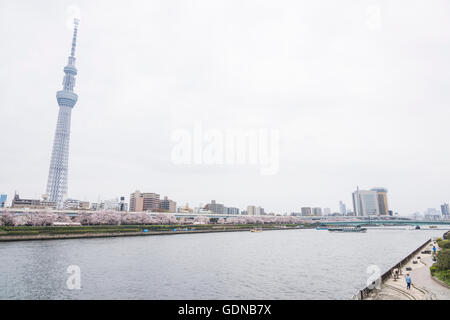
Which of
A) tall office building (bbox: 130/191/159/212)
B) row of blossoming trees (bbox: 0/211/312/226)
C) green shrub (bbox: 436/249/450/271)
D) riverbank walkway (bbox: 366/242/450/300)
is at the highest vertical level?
tall office building (bbox: 130/191/159/212)

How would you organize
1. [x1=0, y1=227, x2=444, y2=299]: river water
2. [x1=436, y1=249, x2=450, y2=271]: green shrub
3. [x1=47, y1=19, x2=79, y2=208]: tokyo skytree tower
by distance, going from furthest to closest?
1. [x1=47, y1=19, x2=79, y2=208]: tokyo skytree tower
2. [x1=436, y1=249, x2=450, y2=271]: green shrub
3. [x1=0, y1=227, x2=444, y2=299]: river water

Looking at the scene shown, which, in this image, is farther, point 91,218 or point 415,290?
point 91,218

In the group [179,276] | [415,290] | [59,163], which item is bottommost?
[179,276]

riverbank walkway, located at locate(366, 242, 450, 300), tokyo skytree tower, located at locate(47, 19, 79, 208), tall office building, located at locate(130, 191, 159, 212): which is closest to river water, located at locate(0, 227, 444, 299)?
riverbank walkway, located at locate(366, 242, 450, 300)

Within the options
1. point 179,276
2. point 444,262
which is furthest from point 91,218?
point 444,262

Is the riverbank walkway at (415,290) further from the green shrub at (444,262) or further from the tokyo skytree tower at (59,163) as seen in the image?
the tokyo skytree tower at (59,163)

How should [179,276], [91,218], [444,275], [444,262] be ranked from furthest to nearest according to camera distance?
1. [91,218]
2. [179,276]
3. [444,262]
4. [444,275]

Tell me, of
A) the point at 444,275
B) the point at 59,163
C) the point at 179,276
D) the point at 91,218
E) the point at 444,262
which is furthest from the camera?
the point at 59,163

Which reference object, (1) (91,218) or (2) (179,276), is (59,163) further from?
(2) (179,276)

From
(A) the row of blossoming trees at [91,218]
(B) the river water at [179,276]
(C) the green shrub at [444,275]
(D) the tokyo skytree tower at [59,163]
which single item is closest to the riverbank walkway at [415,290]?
(C) the green shrub at [444,275]

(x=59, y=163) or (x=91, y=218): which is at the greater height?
(x=59, y=163)

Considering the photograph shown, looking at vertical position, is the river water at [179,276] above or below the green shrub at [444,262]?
below

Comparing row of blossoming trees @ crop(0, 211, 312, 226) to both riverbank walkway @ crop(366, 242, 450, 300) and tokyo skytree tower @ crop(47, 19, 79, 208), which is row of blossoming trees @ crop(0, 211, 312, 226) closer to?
riverbank walkway @ crop(366, 242, 450, 300)

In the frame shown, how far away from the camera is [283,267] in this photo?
103 feet
